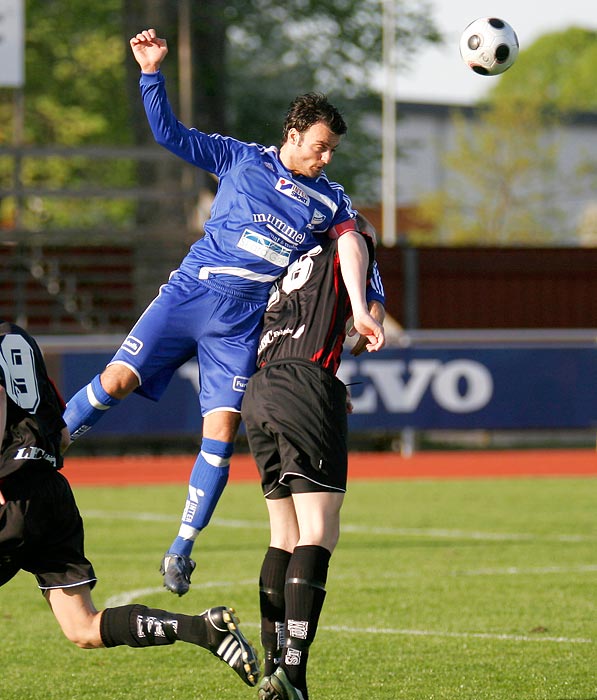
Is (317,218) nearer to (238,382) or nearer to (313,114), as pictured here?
(313,114)

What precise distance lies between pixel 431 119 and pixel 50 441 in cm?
6243

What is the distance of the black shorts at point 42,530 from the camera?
210 inches

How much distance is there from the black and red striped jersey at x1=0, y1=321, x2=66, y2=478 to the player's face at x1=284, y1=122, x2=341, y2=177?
5.58 ft

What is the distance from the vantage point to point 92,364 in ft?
60.6

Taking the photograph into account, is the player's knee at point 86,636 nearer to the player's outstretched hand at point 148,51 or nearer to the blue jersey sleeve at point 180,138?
the blue jersey sleeve at point 180,138

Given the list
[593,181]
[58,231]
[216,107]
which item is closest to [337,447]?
[58,231]

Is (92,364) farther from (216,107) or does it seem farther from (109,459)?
(216,107)

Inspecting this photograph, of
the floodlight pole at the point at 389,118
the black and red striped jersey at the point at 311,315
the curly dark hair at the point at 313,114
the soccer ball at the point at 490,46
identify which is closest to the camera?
the black and red striped jersey at the point at 311,315

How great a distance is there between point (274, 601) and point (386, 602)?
2.90 metres

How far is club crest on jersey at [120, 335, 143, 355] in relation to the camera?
6.90 metres

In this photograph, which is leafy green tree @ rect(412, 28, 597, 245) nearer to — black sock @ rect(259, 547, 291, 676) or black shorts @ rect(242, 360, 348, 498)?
black sock @ rect(259, 547, 291, 676)

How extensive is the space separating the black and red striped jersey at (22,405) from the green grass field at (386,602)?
4.96ft

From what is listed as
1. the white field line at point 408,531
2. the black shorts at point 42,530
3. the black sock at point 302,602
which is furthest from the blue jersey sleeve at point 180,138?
the white field line at point 408,531

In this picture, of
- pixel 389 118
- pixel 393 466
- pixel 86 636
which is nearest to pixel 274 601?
pixel 86 636
